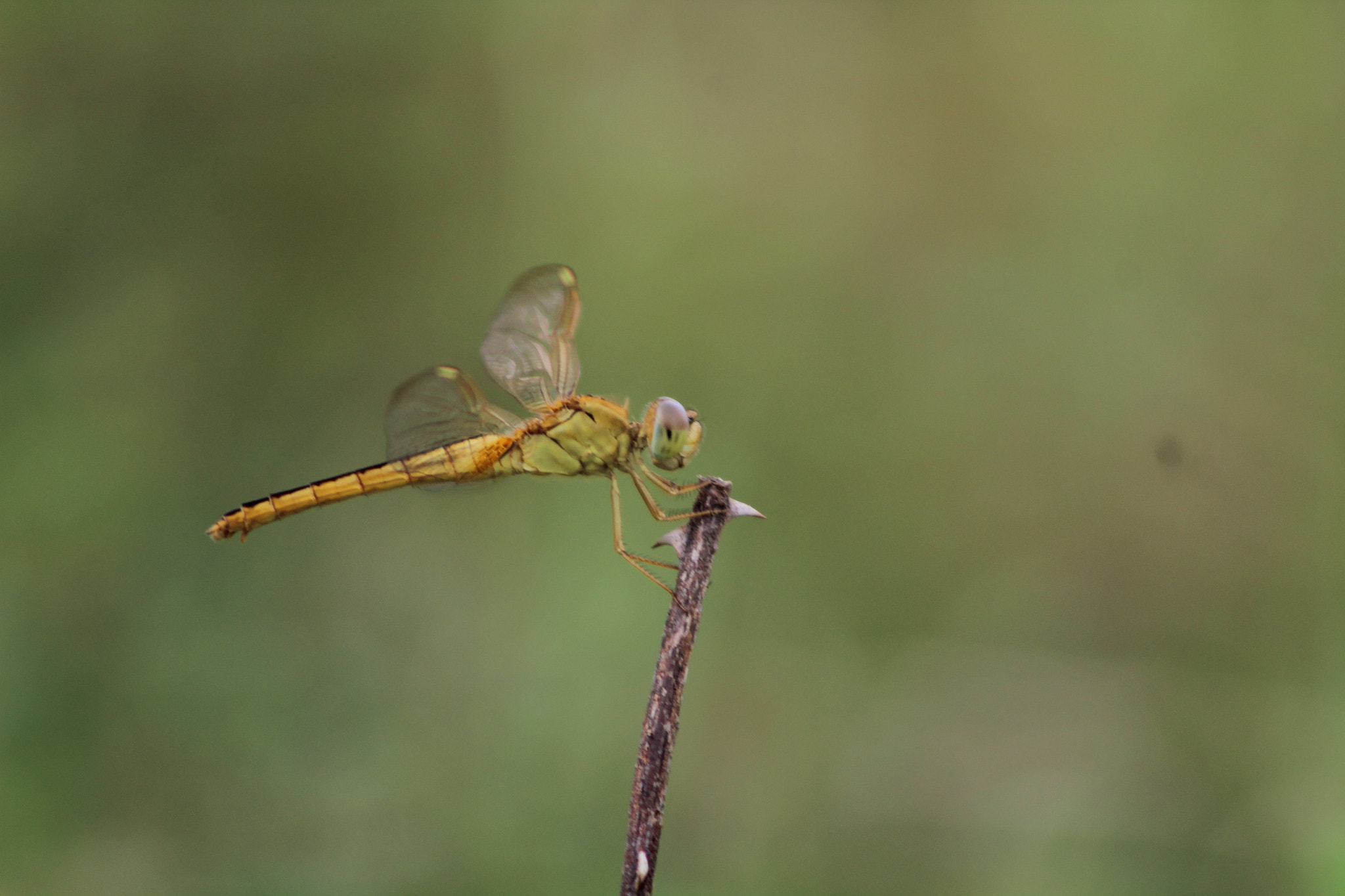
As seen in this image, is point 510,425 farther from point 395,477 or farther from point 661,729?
point 661,729

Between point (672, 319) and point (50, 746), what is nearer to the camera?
→ point (50, 746)

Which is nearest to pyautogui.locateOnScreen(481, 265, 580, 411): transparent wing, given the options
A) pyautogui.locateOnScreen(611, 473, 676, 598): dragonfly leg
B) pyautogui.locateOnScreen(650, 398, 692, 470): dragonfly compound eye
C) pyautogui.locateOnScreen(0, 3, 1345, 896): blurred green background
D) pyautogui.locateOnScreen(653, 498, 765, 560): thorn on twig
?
pyautogui.locateOnScreen(0, 3, 1345, 896): blurred green background

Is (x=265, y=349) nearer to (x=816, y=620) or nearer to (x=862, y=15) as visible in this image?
(x=816, y=620)

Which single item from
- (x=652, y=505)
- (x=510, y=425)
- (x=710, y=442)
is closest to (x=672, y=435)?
(x=652, y=505)

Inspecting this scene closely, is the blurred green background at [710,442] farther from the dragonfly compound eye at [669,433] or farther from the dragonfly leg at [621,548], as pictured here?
the dragonfly compound eye at [669,433]

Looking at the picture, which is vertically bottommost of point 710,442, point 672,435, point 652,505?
point 652,505

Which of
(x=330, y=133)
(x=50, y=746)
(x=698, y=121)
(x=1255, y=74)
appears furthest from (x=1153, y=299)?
(x=50, y=746)
